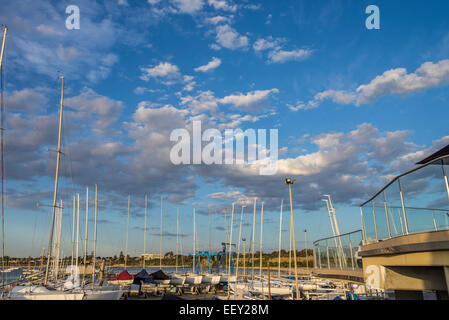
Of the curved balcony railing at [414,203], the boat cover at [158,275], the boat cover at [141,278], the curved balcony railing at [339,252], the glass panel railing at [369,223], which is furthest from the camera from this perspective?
the boat cover at [158,275]

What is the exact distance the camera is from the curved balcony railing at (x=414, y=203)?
375 inches

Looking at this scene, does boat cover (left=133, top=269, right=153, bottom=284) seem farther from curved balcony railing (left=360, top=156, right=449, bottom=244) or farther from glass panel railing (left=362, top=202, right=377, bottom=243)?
curved balcony railing (left=360, top=156, right=449, bottom=244)

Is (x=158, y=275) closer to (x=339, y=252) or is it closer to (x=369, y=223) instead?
(x=339, y=252)

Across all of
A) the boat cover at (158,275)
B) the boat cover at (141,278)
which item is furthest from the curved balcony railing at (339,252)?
the boat cover at (158,275)

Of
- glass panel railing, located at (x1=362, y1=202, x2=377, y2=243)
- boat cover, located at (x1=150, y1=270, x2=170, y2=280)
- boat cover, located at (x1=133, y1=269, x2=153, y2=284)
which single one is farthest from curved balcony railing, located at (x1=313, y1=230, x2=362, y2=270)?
boat cover, located at (x1=150, y1=270, x2=170, y2=280)

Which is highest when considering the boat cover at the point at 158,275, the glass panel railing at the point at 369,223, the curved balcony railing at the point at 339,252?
the glass panel railing at the point at 369,223

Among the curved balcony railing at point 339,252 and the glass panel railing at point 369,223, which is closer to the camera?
the glass panel railing at point 369,223

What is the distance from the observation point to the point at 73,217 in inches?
2101

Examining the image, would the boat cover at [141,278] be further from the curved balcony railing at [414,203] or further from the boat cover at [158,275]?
the curved balcony railing at [414,203]

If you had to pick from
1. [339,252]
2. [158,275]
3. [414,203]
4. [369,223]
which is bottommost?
[158,275]

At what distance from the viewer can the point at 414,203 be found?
11.1 meters

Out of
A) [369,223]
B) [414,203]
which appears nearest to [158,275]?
[369,223]
